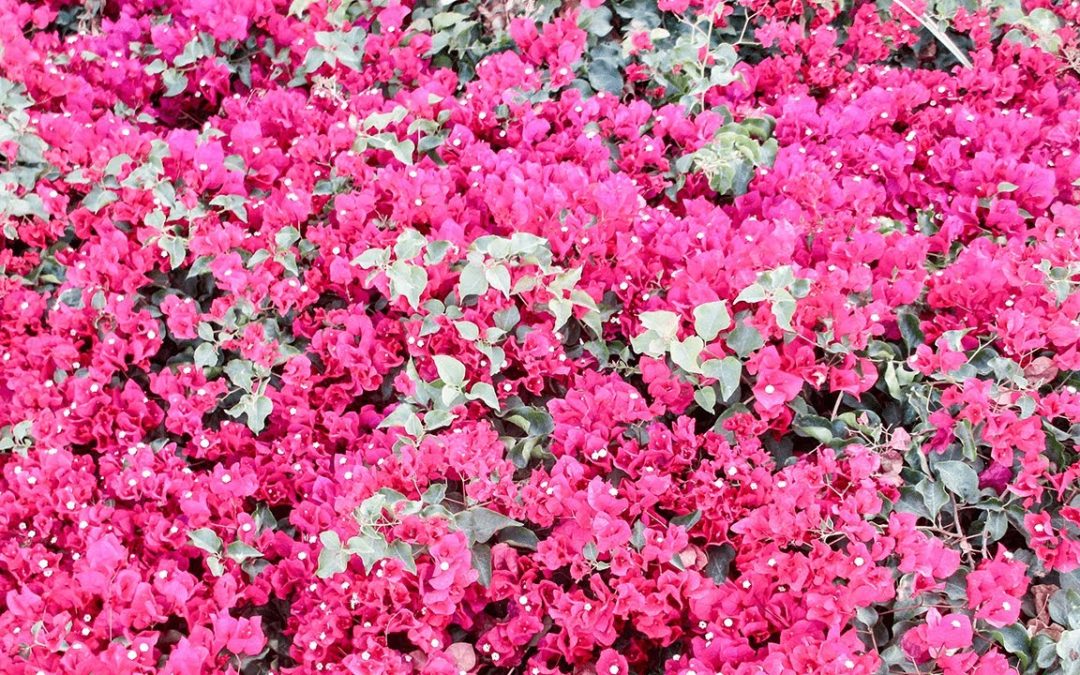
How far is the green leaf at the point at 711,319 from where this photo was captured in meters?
1.40

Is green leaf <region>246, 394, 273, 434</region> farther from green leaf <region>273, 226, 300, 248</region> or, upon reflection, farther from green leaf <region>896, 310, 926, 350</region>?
green leaf <region>896, 310, 926, 350</region>

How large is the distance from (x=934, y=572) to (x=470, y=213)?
3.13 ft

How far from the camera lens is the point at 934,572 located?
1.25m

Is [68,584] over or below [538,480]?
below

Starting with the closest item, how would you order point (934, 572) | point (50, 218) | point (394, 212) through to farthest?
1. point (934, 572)
2. point (394, 212)
3. point (50, 218)

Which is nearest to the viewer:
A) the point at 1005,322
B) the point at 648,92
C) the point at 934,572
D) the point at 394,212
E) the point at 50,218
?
the point at 934,572

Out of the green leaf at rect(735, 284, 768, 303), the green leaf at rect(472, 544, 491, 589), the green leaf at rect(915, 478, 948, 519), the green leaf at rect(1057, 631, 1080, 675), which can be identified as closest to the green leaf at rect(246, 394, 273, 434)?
the green leaf at rect(472, 544, 491, 589)

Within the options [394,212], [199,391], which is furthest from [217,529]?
[394,212]

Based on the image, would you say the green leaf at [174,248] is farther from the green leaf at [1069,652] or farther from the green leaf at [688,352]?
the green leaf at [1069,652]

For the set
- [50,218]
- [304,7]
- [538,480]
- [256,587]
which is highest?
[304,7]

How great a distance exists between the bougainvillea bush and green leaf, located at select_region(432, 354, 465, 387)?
0.04 m

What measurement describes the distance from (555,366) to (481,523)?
29cm

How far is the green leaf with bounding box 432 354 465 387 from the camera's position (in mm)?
1440

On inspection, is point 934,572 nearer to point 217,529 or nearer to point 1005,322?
point 1005,322
